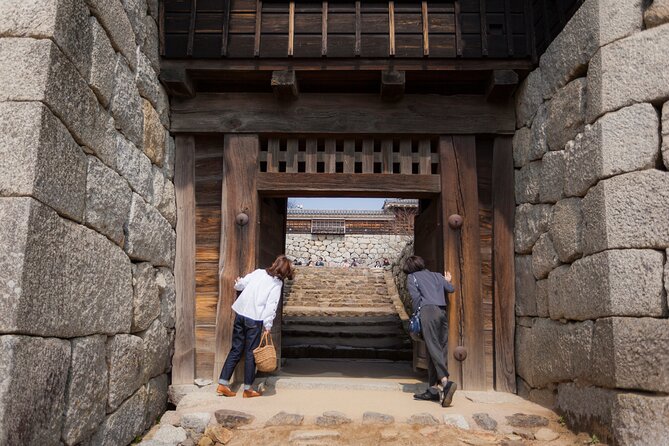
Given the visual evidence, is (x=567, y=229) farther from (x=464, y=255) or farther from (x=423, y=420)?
(x=423, y=420)

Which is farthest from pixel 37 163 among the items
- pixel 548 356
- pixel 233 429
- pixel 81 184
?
pixel 548 356

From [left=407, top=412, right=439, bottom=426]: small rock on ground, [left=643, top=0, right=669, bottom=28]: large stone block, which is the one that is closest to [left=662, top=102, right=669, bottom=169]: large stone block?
[left=643, top=0, right=669, bottom=28]: large stone block

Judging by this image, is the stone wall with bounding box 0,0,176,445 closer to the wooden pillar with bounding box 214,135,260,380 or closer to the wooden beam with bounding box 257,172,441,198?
the wooden pillar with bounding box 214,135,260,380

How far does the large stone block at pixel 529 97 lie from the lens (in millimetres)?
4648

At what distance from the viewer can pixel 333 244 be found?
24719 millimetres

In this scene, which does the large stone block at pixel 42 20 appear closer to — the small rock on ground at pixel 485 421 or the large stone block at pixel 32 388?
the large stone block at pixel 32 388

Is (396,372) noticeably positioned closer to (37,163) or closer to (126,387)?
(126,387)

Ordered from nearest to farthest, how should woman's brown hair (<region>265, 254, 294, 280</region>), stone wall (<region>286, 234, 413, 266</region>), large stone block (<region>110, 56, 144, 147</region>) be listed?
large stone block (<region>110, 56, 144, 147</region>)
woman's brown hair (<region>265, 254, 294, 280</region>)
stone wall (<region>286, 234, 413, 266</region>)

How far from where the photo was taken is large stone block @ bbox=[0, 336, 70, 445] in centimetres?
234

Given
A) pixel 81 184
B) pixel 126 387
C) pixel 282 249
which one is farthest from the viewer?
pixel 282 249

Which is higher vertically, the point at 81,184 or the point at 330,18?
the point at 330,18

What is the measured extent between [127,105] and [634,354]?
3.95 meters

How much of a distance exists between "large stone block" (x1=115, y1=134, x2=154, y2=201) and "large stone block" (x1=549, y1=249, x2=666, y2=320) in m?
3.46

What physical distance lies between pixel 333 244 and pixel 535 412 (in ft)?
67.7
